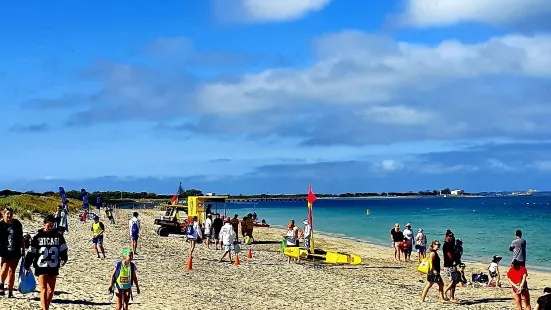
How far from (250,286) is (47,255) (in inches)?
288

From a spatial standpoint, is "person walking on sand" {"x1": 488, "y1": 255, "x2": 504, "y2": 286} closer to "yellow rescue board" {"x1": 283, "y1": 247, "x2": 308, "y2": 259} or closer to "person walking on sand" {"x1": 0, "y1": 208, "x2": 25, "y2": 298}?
"yellow rescue board" {"x1": 283, "y1": 247, "x2": 308, "y2": 259}

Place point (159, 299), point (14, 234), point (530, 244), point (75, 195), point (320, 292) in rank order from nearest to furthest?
point (14, 234) → point (159, 299) → point (320, 292) → point (530, 244) → point (75, 195)

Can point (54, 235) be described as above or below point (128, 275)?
above

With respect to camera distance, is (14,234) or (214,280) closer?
(14,234)

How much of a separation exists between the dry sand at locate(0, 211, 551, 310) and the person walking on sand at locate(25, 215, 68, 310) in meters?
1.24

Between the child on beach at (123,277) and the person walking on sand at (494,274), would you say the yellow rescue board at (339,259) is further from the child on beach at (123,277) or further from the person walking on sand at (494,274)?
the child on beach at (123,277)

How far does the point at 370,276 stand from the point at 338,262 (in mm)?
2524

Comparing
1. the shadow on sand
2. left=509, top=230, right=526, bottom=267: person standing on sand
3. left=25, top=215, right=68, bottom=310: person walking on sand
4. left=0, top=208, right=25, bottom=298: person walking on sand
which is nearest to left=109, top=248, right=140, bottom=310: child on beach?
left=25, top=215, right=68, bottom=310: person walking on sand

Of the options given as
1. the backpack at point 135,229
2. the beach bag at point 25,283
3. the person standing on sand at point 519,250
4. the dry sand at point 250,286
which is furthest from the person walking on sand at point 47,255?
the backpack at point 135,229

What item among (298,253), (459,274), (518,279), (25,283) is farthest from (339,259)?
(25,283)

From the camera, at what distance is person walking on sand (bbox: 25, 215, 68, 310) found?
9766mm

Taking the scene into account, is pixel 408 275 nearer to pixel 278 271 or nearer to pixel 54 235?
pixel 278 271

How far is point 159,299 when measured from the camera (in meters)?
13.5

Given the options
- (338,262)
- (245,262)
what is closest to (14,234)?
(245,262)
